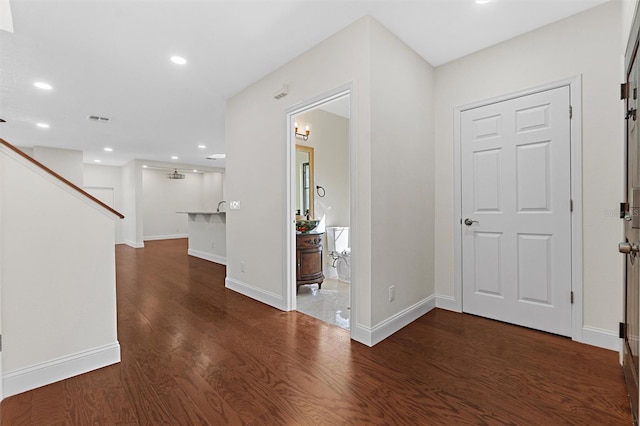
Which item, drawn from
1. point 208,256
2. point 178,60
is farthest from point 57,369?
point 208,256

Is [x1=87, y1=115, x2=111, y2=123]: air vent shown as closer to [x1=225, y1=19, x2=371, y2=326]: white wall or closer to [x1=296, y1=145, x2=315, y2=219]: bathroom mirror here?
[x1=225, y1=19, x2=371, y2=326]: white wall

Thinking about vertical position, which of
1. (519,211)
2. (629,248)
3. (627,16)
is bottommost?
(629,248)

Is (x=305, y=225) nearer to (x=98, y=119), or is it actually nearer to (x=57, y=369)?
(x=57, y=369)

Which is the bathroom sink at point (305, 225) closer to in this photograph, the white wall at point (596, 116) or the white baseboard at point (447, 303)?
the white baseboard at point (447, 303)

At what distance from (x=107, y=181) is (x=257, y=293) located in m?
8.63

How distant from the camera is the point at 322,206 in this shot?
15.4ft

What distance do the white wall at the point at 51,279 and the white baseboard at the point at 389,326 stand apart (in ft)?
5.95

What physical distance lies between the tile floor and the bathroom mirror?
1145mm

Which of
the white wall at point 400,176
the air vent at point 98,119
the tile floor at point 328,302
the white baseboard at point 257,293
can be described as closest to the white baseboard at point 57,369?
the white baseboard at point 257,293

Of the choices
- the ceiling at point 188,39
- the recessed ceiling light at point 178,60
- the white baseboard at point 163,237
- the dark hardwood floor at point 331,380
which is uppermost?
the recessed ceiling light at point 178,60

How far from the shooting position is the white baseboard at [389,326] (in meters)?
2.30

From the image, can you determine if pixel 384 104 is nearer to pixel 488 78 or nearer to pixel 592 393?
pixel 488 78

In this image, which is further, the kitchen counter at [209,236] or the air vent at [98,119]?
the kitchen counter at [209,236]

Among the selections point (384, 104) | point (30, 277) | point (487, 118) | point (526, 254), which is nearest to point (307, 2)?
point (384, 104)
